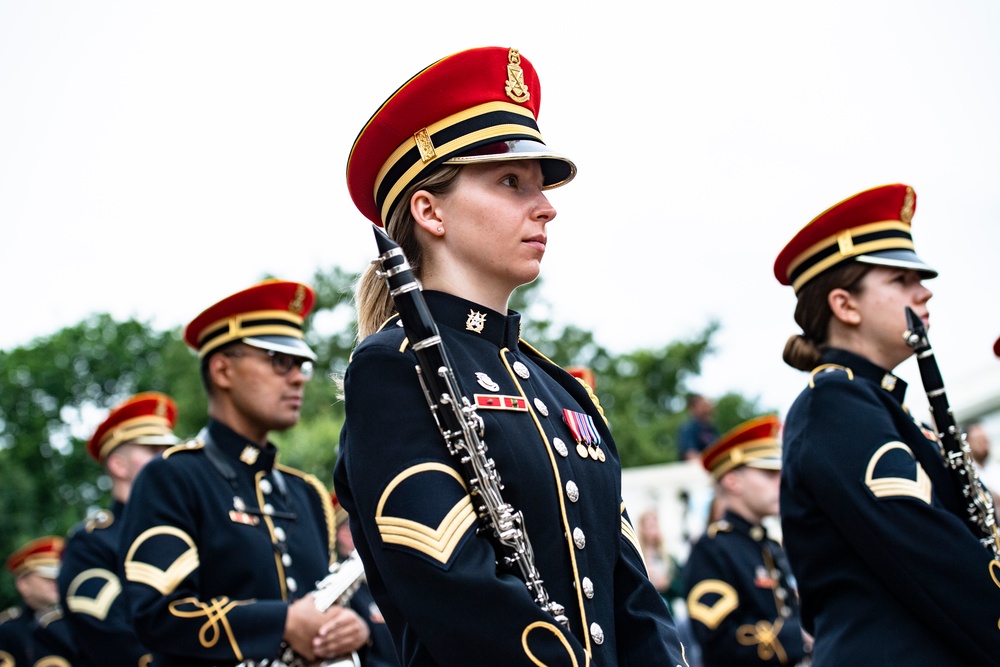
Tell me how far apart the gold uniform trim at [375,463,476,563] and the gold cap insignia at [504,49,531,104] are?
3.79 feet

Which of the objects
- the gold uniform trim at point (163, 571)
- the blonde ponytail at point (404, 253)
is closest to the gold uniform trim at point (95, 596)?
the gold uniform trim at point (163, 571)

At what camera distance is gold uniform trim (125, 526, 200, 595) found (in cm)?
498

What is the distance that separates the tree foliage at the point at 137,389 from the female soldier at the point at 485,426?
27.9 meters

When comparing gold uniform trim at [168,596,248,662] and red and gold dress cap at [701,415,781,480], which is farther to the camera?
red and gold dress cap at [701,415,781,480]

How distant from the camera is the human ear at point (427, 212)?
323 centimetres

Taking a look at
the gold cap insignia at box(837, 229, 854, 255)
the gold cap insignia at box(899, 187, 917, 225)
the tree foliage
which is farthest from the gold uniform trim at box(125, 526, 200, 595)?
the tree foliage

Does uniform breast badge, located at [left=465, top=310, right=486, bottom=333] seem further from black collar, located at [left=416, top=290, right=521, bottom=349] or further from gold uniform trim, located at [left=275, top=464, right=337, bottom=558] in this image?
gold uniform trim, located at [left=275, top=464, right=337, bottom=558]

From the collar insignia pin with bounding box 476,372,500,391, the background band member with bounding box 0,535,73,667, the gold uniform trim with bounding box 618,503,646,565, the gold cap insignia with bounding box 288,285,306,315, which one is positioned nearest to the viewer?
the collar insignia pin with bounding box 476,372,500,391

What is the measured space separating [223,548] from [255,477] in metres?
0.50

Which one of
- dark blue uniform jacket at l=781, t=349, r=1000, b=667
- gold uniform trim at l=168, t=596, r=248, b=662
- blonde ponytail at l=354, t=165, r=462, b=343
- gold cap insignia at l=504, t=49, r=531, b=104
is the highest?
gold cap insignia at l=504, t=49, r=531, b=104

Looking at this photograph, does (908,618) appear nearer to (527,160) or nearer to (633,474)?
(527,160)

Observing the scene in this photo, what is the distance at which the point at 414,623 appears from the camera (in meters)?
→ 2.75

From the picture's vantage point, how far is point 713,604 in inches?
323

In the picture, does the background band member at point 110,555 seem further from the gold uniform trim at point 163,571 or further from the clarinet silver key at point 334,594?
the clarinet silver key at point 334,594
